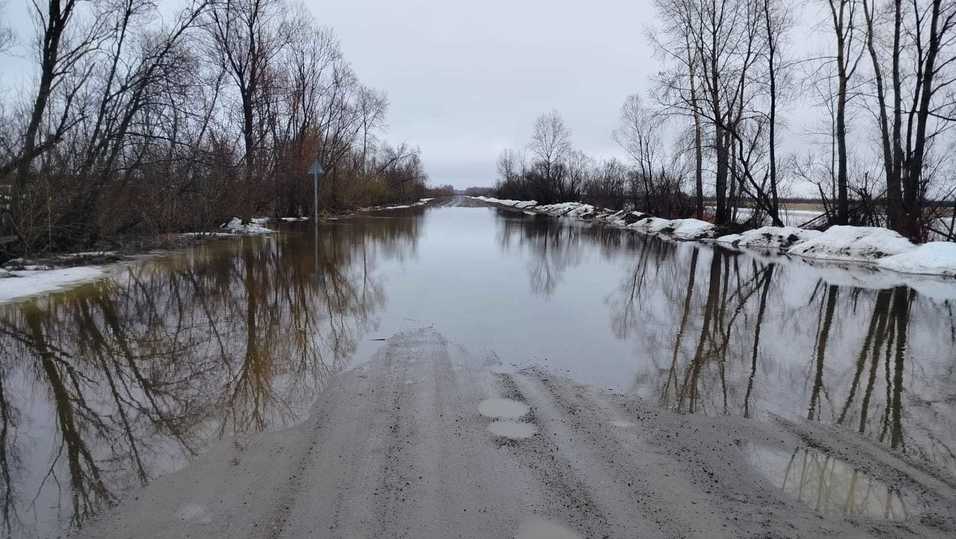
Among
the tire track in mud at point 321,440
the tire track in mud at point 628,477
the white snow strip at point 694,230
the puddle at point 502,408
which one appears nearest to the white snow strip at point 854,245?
the white snow strip at point 694,230

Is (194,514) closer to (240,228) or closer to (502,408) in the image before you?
(502,408)

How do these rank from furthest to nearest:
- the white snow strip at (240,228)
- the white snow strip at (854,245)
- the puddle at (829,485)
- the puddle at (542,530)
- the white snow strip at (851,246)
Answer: the white snow strip at (240,228)
the white snow strip at (854,245)
the white snow strip at (851,246)
the puddle at (829,485)
the puddle at (542,530)

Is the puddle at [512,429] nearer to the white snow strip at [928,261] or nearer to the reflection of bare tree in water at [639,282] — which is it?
the reflection of bare tree in water at [639,282]

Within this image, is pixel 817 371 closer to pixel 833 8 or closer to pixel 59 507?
pixel 59 507

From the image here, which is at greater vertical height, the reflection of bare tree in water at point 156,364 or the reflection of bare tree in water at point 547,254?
the reflection of bare tree in water at point 547,254

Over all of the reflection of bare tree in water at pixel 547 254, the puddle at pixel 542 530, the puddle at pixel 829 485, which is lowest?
the puddle at pixel 829 485

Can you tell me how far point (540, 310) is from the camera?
882cm

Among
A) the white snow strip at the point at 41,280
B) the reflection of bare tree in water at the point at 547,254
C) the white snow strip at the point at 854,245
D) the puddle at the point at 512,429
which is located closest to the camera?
the puddle at the point at 512,429

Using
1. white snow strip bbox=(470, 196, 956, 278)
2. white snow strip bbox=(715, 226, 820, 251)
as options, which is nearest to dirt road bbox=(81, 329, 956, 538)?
white snow strip bbox=(470, 196, 956, 278)

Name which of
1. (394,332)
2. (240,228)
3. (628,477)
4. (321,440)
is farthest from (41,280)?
(240,228)

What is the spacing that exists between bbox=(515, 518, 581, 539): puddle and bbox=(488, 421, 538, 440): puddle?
1102 mm

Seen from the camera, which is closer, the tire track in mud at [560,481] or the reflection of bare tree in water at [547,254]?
the tire track in mud at [560,481]

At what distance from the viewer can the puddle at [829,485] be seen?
3.21m

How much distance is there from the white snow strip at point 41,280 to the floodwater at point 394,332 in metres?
0.54
